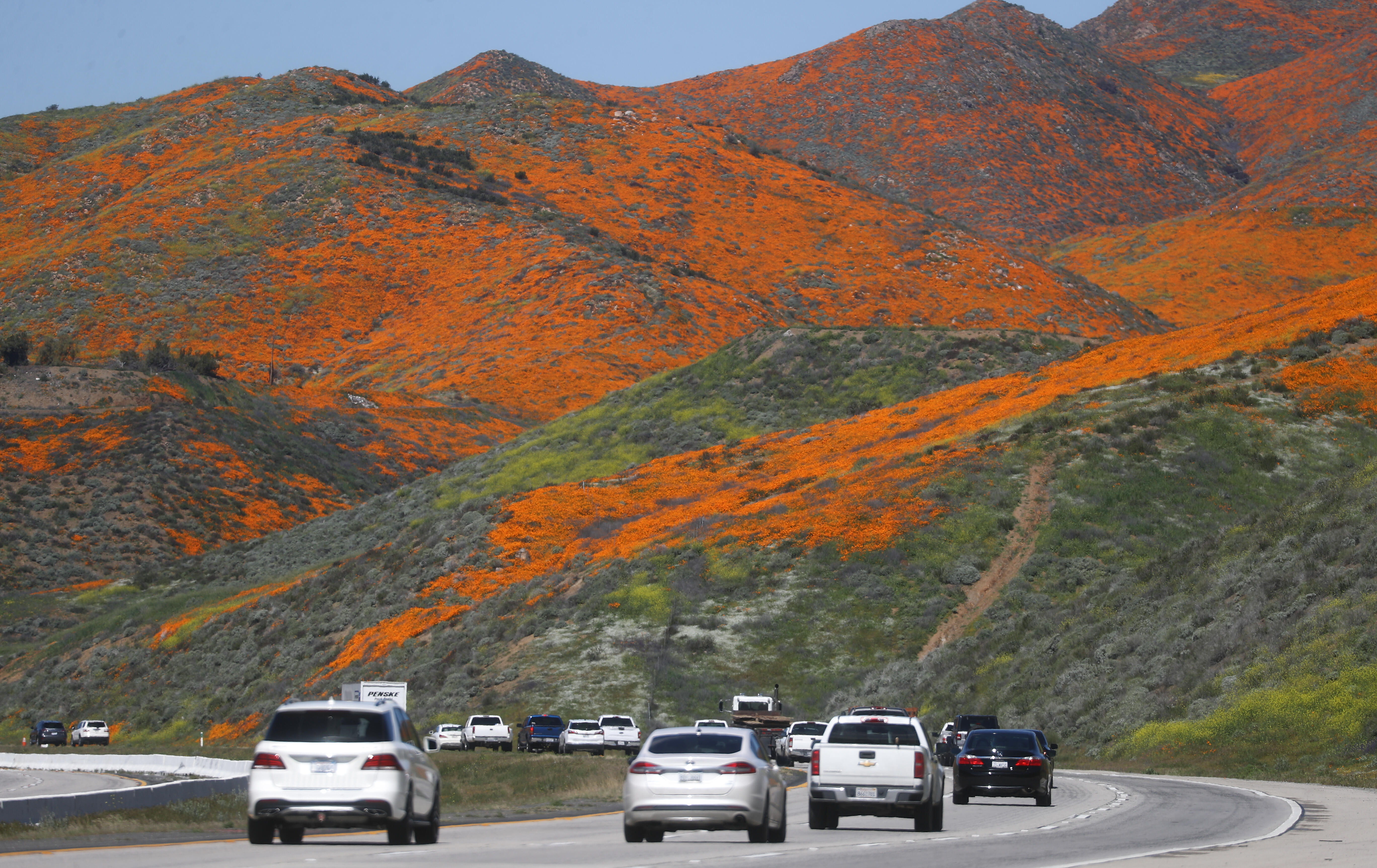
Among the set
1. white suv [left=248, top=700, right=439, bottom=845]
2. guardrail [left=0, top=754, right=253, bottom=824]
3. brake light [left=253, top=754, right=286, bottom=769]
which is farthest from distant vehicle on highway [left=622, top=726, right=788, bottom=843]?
guardrail [left=0, top=754, right=253, bottom=824]

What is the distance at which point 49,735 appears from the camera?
189 feet

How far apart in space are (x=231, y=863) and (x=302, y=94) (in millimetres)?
154127

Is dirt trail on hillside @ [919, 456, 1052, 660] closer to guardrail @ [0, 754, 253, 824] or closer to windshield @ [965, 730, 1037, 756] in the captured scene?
windshield @ [965, 730, 1037, 756]

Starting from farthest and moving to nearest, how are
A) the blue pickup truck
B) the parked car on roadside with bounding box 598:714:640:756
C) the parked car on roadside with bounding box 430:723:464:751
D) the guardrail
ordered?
the parked car on roadside with bounding box 430:723:464:751, the blue pickup truck, the parked car on roadside with bounding box 598:714:640:756, the guardrail

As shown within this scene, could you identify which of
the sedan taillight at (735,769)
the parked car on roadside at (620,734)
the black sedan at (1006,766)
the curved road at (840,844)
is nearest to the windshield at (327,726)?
the curved road at (840,844)

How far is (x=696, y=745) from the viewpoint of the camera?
1916 centimetres

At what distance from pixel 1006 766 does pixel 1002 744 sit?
0.44 meters

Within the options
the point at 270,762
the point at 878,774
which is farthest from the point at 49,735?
the point at 270,762

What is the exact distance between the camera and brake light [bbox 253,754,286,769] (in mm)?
16344

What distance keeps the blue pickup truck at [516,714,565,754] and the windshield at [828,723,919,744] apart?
2387 centimetres

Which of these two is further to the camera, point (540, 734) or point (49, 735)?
point (49, 735)

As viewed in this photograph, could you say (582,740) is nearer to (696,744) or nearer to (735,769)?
(696,744)

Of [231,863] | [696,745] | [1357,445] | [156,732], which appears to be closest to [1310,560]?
[1357,445]

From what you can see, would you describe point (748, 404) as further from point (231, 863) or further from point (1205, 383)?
point (231, 863)
